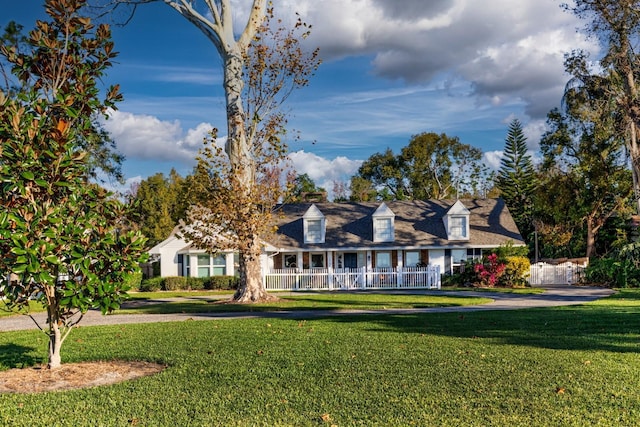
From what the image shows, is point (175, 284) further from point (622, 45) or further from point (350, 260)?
point (622, 45)

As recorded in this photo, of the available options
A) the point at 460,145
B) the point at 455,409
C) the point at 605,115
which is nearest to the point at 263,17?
the point at 605,115

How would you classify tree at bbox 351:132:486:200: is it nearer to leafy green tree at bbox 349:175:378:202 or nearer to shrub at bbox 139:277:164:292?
leafy green tree at bbox 349:175:378:202

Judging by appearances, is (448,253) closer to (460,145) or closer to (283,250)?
(283,250)

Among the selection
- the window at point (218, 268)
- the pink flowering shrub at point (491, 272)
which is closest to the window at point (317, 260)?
the window at point (218, 268)

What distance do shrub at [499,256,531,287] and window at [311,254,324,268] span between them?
11.1 metres

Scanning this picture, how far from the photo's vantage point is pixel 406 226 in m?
37.5

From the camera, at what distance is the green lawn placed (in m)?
5.85

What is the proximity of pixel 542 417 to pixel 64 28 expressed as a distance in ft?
27.3

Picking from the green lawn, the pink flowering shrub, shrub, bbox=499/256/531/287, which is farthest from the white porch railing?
the green lawn

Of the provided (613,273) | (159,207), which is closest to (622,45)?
(613,273)

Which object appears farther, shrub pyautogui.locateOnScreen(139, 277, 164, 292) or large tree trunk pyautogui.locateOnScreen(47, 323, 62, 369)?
shrub pyautogui.locateOnScreen(139, 277, 164, 292)

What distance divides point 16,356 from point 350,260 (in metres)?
27.8

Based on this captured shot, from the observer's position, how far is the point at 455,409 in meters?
5.97

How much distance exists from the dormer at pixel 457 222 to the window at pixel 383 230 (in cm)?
351
